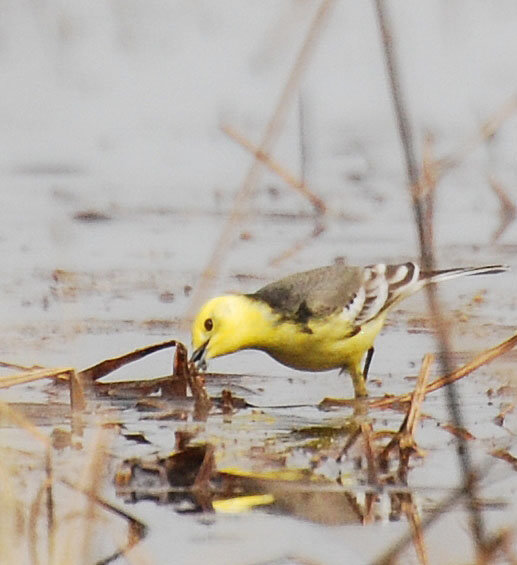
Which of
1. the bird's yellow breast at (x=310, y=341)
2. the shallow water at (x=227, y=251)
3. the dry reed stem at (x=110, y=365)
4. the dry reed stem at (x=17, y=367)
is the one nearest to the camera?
the shallow water at (x=227, y=251)

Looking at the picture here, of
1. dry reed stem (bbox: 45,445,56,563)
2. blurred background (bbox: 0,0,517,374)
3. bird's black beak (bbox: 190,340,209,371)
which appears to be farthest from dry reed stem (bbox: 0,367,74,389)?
dry reed stem (bbox: 45,445,56,563)

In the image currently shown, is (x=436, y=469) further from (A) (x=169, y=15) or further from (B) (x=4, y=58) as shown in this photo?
(A) (x=169, y=15)

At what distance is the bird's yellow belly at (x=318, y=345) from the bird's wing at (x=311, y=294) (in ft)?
0.23

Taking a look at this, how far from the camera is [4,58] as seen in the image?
14.4 meters

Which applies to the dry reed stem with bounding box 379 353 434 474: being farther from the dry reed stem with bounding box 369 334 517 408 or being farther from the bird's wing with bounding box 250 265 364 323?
the bird's wing with bounding box 250 265 364 323

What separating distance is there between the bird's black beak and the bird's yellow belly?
0.32 m

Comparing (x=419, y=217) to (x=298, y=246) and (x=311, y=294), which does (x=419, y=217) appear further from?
(x=298, y=246)

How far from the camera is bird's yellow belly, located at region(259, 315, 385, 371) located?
7238 mm

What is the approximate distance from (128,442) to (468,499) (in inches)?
132

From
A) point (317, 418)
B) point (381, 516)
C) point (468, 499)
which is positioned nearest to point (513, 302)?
point (317, 418)

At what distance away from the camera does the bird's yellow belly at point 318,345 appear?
7.24 m

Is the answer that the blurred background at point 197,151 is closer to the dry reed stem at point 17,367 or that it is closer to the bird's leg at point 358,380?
the dry reed stem at point 17,367

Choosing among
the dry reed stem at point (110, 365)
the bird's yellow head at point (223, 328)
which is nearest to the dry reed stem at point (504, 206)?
the bird's yellow head at point (223, 328)

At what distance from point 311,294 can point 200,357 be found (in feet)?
2.25
